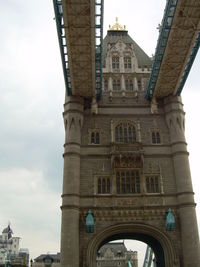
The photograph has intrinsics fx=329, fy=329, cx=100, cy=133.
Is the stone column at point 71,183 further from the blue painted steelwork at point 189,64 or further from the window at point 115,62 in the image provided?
the blue painted steelwork at point 189,64

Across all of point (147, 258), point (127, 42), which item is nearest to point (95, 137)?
point (127, 42)

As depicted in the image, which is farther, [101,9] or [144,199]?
[144,199]

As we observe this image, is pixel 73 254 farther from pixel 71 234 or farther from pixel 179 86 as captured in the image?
pixel 179 86

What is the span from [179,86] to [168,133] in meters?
5.24

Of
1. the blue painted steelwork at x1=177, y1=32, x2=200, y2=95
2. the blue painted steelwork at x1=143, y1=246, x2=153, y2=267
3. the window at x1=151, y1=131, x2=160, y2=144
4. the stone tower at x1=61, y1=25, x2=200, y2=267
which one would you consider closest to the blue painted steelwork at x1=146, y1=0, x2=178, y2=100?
the stone tower at x1=61, y1=25, x2=200, y2=267

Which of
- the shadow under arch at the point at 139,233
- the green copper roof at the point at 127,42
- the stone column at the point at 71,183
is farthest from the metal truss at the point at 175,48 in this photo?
the shadow under arch at the point at 139,233

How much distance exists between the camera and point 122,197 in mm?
32062

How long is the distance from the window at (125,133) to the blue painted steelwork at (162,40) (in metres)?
4.36

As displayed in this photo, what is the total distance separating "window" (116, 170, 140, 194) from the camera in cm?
3275

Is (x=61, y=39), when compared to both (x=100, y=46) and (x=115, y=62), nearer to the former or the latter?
(x=100, y=46)

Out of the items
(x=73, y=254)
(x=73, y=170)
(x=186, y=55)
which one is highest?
(x=186, y=55)

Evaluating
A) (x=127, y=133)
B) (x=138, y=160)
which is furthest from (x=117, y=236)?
(x=127, y=133)

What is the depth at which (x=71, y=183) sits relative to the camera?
104 ft

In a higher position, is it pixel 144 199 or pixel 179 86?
pixel 179 86
